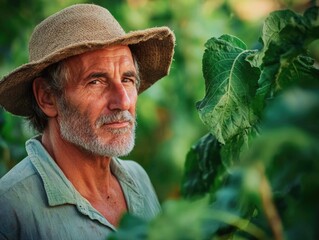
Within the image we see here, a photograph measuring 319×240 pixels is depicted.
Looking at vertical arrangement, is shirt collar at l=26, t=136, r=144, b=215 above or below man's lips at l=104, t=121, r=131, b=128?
below

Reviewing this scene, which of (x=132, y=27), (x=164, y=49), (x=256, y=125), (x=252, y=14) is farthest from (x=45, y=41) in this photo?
(x=252, y=14)

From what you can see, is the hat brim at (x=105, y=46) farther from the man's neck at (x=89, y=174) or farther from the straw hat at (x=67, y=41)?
the man's neck at (x=89, y=174)

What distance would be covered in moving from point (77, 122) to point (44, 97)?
0.22m

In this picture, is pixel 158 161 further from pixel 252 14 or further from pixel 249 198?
pixel 249 198

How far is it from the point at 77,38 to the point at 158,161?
3.13 meters

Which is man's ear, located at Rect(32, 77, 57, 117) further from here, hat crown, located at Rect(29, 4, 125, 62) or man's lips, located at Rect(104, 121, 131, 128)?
man's lips, located at Rect(104, 121, 131, 128)

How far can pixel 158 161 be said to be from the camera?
602 cm

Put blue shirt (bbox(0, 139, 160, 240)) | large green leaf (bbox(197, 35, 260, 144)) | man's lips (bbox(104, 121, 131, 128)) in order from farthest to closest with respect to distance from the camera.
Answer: man's lips (bbox(104, 121, 131, 128)) < blue shirt (bbox(0, 139, 160, 240)) < large green leaf (bbox(197, 35, 260, 144))

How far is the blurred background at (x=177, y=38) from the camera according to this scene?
19.2ft

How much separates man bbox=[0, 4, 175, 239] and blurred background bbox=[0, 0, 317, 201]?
250 cm

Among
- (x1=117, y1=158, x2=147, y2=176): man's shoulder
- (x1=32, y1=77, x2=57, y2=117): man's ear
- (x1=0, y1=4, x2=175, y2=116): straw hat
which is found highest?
(x1=0, y1=4, x2=175, y2=116): straw hat

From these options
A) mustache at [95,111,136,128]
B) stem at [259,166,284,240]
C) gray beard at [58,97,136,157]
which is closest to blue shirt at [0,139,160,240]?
gray beard at [58,97,136,157]

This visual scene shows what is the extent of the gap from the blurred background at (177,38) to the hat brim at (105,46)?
2.28 metres

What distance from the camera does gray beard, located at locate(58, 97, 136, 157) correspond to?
9.96ft
